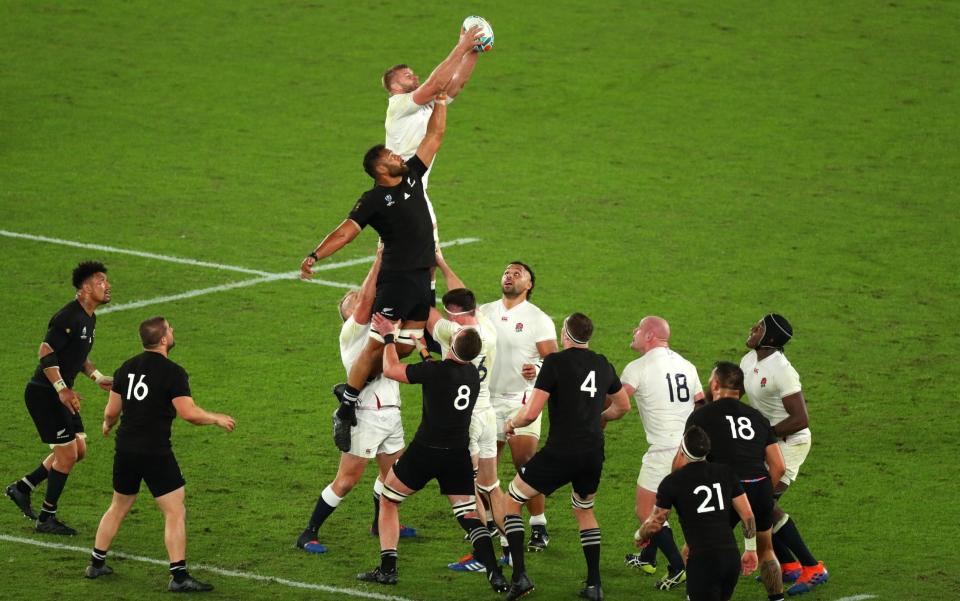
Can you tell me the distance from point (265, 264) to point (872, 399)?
31.1ft

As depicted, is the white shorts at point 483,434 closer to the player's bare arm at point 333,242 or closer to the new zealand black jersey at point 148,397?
the player's bare arm at point 333,242

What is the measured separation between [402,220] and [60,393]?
339cm

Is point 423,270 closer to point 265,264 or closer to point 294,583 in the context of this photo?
point 294,583

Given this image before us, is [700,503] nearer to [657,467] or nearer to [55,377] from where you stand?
[657,467]

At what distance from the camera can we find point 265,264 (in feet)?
73.0

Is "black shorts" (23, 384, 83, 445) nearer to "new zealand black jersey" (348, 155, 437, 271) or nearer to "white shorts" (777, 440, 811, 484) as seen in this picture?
"new zealand black jersey" (348, 155, 437, 271)

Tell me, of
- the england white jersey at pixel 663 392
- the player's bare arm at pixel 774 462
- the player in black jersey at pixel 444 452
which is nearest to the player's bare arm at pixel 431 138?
the player in black jersey at pixel 444 452

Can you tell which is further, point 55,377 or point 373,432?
point 55,377

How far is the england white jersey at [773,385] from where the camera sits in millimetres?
12359

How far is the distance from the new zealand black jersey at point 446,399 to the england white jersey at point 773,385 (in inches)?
94.6

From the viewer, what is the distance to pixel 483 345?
1262cm

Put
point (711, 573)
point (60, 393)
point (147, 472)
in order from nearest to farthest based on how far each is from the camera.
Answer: point (711, 573) → point (147, 472) → point (60, 393)

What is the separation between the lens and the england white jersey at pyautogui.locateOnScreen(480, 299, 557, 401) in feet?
43.5

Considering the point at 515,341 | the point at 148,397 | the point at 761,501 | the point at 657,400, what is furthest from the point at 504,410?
the point at 148,397
